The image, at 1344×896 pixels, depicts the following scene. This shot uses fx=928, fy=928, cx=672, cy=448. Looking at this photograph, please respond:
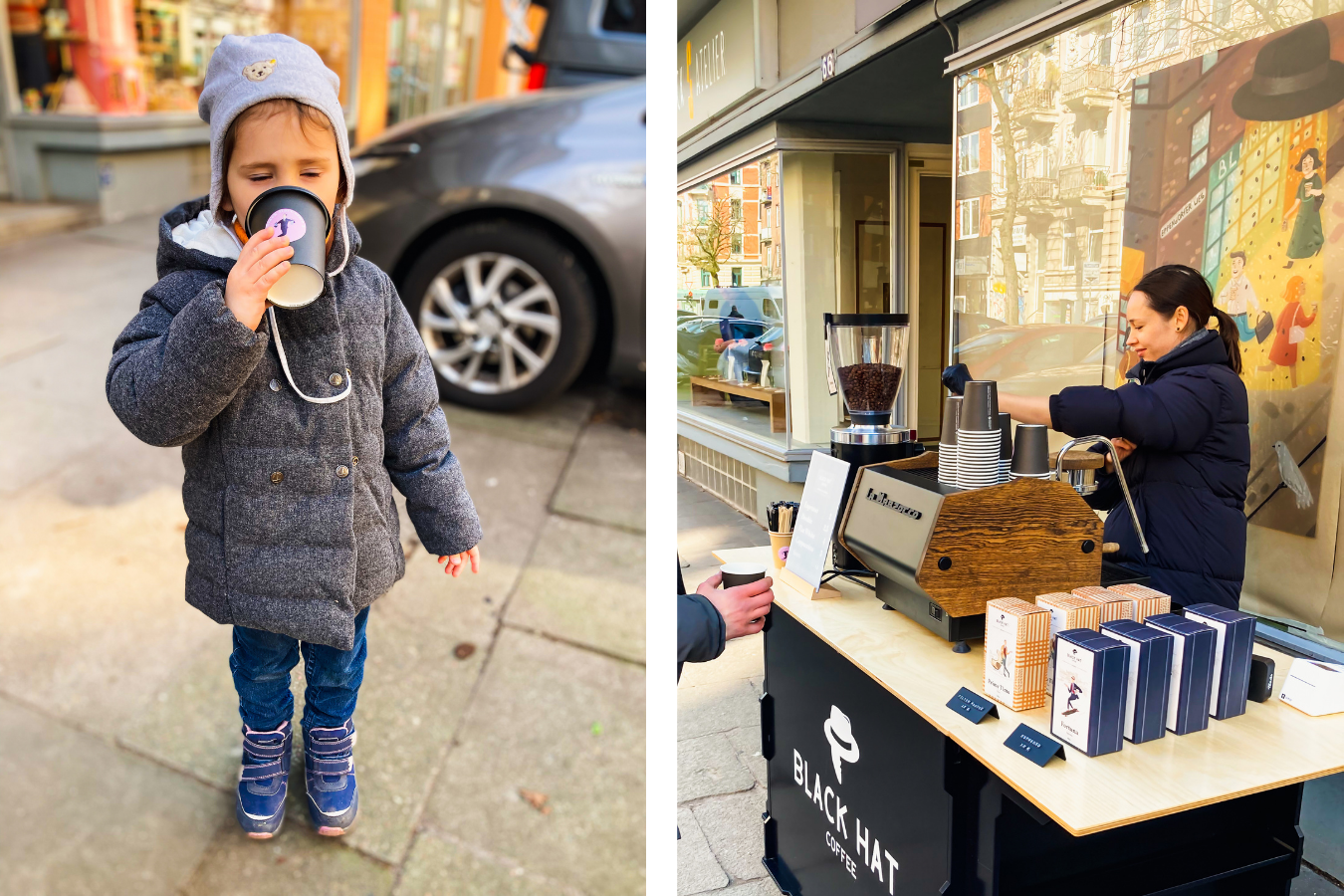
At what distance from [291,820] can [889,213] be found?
4.18 ft

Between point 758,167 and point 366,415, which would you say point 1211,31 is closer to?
point 758,167

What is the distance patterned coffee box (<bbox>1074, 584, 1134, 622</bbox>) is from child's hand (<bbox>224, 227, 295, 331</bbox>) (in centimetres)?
131

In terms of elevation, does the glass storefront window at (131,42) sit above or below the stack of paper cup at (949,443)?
above

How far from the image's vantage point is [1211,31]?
1.40m

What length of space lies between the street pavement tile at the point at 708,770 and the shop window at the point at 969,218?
41.3 inches

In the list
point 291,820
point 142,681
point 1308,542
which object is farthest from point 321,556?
point 142,681

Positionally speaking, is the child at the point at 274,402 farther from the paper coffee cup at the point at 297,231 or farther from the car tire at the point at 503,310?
the car tire at the point at 503,310

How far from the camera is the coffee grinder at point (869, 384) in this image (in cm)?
151

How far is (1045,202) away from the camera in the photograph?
147 cm

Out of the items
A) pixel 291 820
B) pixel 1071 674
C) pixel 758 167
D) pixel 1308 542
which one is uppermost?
pixel 758 167

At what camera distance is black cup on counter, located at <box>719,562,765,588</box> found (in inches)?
63.6

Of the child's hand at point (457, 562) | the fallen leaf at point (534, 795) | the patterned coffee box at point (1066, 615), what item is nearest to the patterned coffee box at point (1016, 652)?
the patterned coffee box at point (1066, 615)

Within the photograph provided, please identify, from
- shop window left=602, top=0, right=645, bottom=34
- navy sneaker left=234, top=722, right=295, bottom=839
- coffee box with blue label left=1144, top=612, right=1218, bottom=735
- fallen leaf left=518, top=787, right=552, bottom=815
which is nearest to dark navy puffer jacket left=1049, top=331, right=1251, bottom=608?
coffee box with blue label left=1144, top=612, right=1218, bottom=735

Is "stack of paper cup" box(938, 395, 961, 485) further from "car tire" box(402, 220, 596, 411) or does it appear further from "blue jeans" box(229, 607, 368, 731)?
"blue jeans" box(229, 607, 368, 731)
